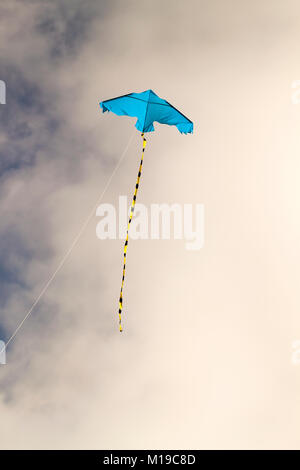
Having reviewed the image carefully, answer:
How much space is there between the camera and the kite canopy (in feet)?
50.9

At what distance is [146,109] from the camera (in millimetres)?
15852

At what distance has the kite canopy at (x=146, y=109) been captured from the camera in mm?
15516

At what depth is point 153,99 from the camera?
616 inches
